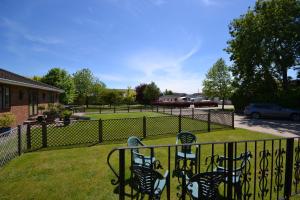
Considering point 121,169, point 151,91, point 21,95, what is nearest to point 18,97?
point 21,95

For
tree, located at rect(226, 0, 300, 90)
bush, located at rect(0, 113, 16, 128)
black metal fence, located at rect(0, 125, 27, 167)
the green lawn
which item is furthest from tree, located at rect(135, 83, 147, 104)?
black metal fence, located at rect(0, 125, 27, 167)

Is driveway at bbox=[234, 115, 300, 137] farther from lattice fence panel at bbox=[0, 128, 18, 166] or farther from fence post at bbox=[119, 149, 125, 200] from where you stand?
lattice fence panel at bbox=[0, 128, 18, 166]

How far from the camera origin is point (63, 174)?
19.8 ft

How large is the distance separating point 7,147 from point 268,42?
2368cm

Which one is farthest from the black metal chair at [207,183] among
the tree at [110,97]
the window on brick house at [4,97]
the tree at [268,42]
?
the tree at [110,97]

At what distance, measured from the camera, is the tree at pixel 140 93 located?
4928cm

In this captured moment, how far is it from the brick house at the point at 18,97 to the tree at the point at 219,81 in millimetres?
23828

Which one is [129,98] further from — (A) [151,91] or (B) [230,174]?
(B) [230,174]

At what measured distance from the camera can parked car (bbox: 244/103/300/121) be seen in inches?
736

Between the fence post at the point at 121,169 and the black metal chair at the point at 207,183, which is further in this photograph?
the black metal chair at the point at 207,183

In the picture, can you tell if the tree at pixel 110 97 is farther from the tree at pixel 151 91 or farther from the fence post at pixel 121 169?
the fence post at pixel 121 169

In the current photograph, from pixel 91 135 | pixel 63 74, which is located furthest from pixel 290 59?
pixel 63 74

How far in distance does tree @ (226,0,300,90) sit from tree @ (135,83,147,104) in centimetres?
2695

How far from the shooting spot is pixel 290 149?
3.98m
